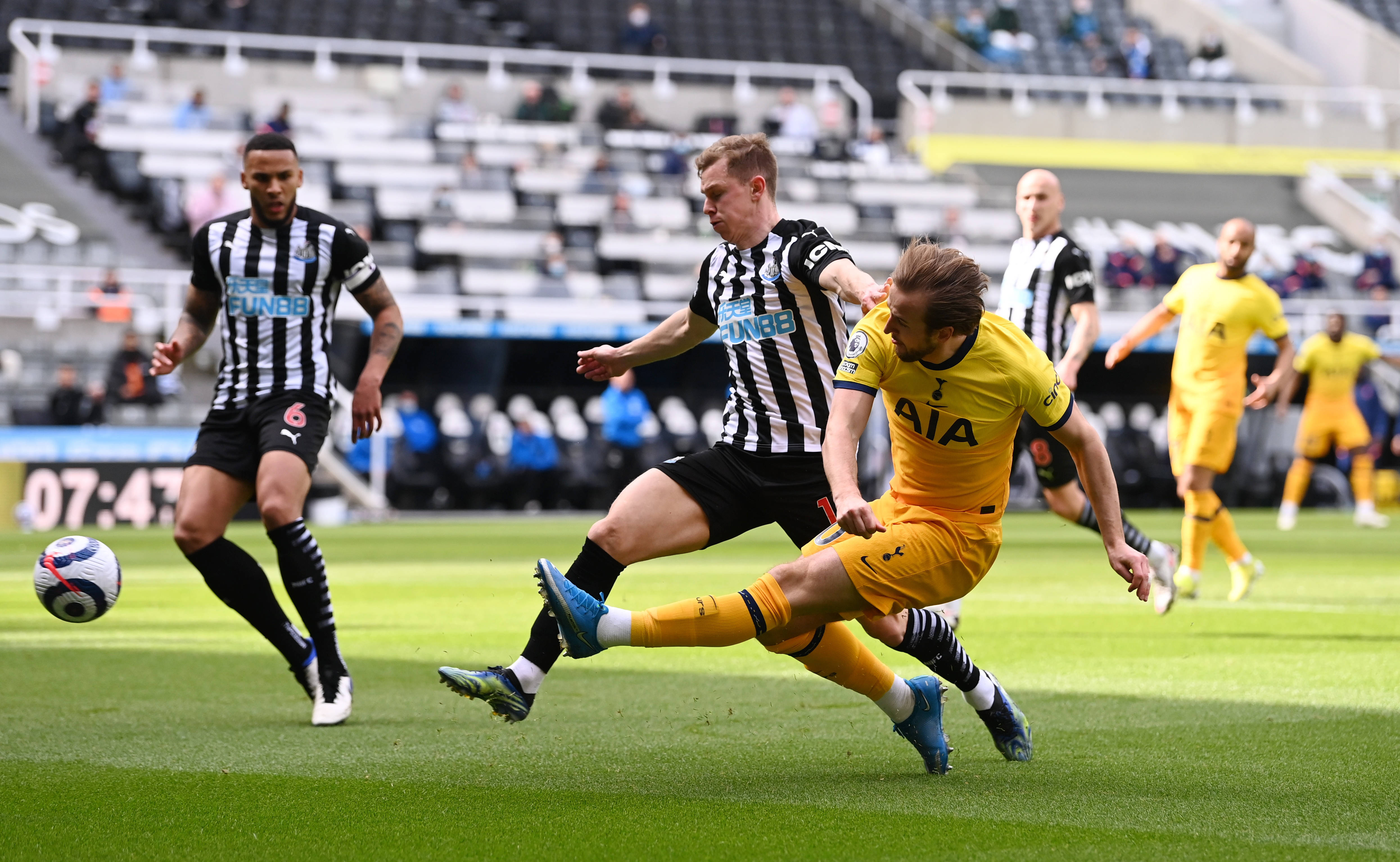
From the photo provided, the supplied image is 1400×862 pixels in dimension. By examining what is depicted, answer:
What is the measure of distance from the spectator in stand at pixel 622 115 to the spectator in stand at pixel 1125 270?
8205 mm

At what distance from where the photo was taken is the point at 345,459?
22.9m

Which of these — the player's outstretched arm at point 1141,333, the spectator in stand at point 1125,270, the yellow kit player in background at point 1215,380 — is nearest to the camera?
the player's outstretched arm at point 1141,333

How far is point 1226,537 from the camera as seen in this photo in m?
10.1

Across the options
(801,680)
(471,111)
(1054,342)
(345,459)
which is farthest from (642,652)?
(471,111)

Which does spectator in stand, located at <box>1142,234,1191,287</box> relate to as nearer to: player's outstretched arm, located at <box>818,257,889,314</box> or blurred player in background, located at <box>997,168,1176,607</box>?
blurred player in background, located at <box>997,168,1176,607</box>

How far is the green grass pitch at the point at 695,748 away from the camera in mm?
3895

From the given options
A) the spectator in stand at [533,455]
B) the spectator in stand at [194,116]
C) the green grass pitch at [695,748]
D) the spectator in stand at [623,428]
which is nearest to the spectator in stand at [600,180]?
Answer: the spectator in stand at [623,428]

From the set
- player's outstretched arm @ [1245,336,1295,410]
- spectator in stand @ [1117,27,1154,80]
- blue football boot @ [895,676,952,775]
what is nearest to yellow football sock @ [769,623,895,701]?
blue football boot @ [895,676,952,775]

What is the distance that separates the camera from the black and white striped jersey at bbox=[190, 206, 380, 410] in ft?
20.2

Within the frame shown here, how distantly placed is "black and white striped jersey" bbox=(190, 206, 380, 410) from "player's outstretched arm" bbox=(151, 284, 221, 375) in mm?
79

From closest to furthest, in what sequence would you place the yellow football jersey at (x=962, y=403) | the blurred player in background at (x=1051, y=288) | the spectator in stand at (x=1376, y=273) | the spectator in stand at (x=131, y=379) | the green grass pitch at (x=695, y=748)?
the green grass pitch at (x=695, y=748)
the yellow football jersey at (x=962, y=403)
the blurred player in background at (x=1051, y=288)
the spectator in stand at (x=131, y=379)
the spectator in stand at (x=1376, y=273)

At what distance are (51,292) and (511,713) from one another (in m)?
19.1

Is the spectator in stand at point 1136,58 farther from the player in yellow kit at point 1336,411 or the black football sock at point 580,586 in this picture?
the black football sock at point 580,586

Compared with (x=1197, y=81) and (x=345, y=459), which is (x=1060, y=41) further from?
(x=345, y=459)
